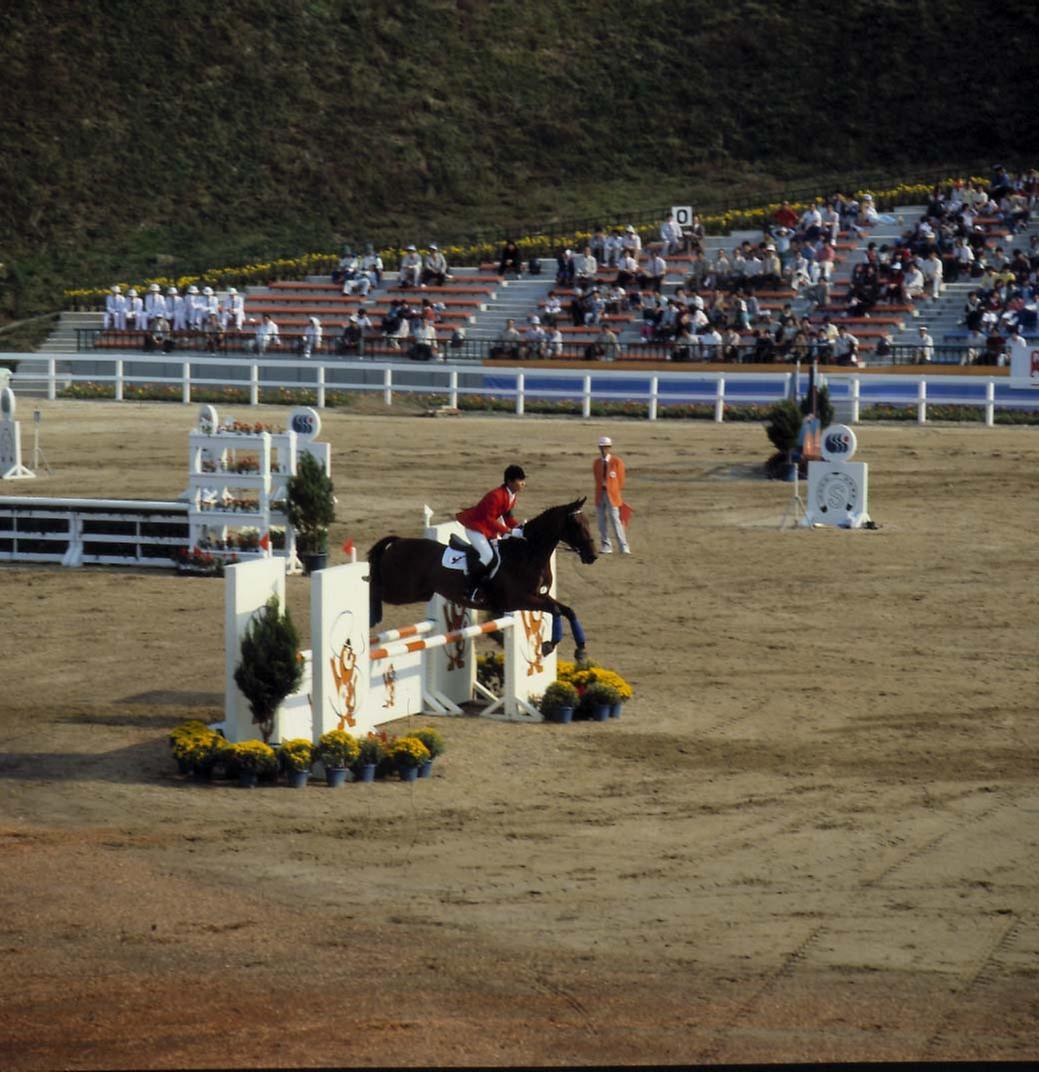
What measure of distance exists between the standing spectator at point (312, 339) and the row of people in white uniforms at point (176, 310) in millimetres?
2028

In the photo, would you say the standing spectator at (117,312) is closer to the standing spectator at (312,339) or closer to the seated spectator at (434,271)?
the standing spectator at (312,339)

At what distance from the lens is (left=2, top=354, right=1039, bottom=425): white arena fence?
3903 cm

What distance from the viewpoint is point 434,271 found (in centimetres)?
5384

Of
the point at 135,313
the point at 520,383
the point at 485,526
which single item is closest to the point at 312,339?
the point at 135,313

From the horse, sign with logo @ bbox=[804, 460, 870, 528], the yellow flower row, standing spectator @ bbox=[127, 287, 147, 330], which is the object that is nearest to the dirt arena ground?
the horse

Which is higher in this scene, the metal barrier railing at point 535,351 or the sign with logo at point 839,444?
the metal barrier railing at point 535,351

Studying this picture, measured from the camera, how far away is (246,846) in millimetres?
13953

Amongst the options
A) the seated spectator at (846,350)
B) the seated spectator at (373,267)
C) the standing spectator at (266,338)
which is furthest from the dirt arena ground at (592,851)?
the seated spectator at (373,267)

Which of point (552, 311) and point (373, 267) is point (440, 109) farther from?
point (552, 311)

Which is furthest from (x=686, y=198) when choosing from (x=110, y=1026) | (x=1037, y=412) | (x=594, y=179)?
(x=110, y=1026)

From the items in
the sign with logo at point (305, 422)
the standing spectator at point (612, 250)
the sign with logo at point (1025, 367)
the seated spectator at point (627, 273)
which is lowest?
the sign with logo at point (305, 422)

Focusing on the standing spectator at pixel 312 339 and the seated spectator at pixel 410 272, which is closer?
the standing spectator at pixel 312 339

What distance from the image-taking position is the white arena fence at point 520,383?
39.0 meters

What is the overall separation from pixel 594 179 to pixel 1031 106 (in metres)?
15.7
